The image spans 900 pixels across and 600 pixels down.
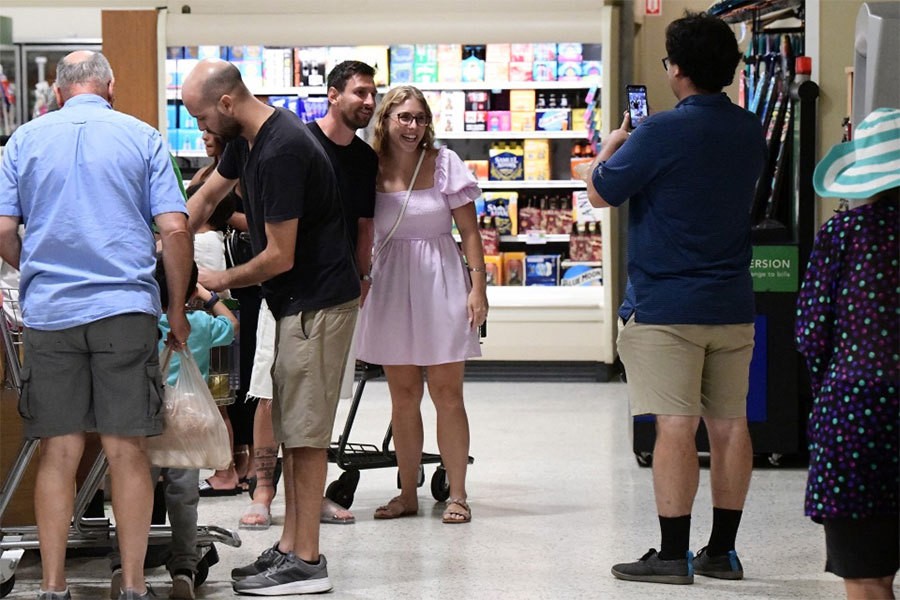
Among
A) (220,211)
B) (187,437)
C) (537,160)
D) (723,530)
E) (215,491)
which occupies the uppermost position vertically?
(537,160)

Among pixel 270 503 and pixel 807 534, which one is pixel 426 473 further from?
pixel 807 534

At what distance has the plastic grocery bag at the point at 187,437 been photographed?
142 inches

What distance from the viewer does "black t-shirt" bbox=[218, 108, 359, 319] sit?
146 inches

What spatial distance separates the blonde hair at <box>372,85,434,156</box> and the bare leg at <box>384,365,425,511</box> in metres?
0.83

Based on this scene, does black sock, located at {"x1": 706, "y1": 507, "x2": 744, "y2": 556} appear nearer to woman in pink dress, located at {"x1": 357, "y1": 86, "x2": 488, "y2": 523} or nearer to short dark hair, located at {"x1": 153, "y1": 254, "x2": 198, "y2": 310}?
woman in pink dress, located at {"x1": 357, "y1": 86, "x2": 488, "y2": 523}

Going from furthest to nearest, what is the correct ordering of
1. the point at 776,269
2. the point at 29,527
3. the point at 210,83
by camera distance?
the point at 776,269, the point at 29,527, the point at 210,83

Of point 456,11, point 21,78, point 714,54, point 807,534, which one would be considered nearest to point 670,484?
point 807,534

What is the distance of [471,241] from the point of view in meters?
4.99

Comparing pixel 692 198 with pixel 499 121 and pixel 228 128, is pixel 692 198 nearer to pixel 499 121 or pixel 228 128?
pixel 228 128

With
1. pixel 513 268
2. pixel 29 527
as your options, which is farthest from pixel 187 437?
pixel 513 268

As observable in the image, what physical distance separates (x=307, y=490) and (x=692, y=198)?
4.59 feet

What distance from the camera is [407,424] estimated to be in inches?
200

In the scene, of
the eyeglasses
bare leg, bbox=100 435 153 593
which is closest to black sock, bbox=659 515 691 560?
bare leg, bbox=100 435 153 593

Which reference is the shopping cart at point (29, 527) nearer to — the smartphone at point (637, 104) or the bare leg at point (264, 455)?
the bare leg at point (264, 455)
